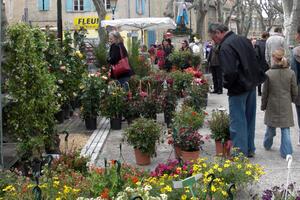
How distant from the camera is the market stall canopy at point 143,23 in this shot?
67.7ft

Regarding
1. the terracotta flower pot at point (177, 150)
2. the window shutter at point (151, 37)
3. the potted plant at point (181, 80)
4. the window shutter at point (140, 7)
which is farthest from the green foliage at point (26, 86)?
the window shutter at point (151, 37)

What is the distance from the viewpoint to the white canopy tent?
20.6m

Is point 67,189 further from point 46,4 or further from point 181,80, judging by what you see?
point 46,4

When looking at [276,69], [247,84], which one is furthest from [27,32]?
[276,69]

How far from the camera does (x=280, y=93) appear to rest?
25.1ft

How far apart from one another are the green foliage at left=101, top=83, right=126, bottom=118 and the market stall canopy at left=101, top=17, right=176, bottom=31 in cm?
1053

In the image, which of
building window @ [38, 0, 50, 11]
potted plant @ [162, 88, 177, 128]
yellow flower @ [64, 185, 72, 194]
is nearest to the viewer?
yellow flower @ [64, 185, 72, 194]

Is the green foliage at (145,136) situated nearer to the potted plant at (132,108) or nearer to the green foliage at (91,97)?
the potted plant at (132,108)

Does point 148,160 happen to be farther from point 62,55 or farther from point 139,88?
point 62,55

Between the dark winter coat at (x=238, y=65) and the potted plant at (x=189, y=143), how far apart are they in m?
0.77

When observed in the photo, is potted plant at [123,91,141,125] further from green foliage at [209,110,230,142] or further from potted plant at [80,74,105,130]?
green foliage at [209,110,230,142]

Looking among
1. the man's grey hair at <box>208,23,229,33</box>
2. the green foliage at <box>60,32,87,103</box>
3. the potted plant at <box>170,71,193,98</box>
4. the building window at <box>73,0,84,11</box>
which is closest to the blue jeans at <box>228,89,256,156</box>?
the man's grey hair at <box>208,23,229,33</box>

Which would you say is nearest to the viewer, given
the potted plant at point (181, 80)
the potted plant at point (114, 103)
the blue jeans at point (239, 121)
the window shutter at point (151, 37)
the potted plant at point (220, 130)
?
the blue jeans at point (239, 121)

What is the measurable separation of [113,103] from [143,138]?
2937 mm
